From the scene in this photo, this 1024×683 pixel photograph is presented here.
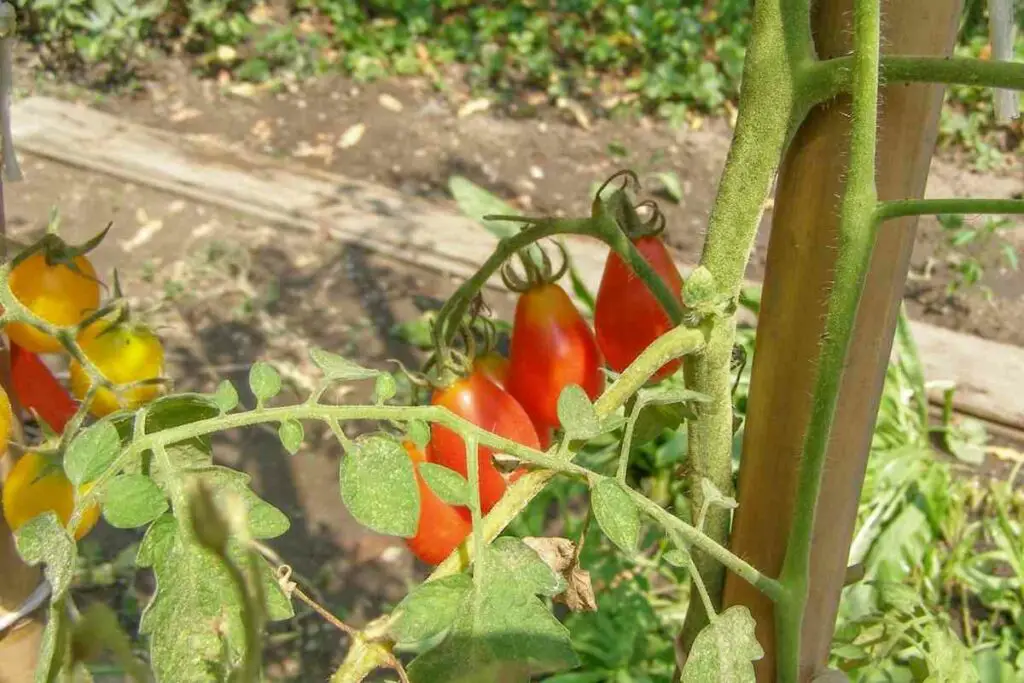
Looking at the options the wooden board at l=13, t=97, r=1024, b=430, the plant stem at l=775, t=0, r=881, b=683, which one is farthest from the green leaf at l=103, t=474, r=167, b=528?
the wooden board at l=13, t=97, r=1024, b=430

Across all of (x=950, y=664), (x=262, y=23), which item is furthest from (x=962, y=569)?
(x=262, y=23)

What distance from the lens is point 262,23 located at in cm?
358

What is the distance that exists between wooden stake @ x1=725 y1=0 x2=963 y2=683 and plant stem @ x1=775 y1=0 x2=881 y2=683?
0.10 feet

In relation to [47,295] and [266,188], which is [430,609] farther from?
[266,188]

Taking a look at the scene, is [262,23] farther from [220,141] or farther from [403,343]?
[403,343]

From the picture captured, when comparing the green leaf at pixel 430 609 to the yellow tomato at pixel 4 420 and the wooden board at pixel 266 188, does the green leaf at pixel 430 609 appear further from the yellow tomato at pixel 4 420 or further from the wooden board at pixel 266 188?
the wooden board at pixel 266 188

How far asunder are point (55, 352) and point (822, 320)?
1.92 ft

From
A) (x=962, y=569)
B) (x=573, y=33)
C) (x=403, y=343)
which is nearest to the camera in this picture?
(x=962, y=569)

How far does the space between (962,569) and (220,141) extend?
7.64ft

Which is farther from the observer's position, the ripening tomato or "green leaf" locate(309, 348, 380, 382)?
the ripening tomato

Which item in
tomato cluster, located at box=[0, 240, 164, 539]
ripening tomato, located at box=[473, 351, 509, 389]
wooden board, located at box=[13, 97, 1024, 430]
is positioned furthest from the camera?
wooden board, located at box=[13, 97, 1024, 430]

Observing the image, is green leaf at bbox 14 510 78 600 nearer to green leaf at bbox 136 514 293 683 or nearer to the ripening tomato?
green leaf at bbox 136 514 293 683

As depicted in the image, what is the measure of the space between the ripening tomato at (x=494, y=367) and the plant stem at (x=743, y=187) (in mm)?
240

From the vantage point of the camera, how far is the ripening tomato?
0.92m
